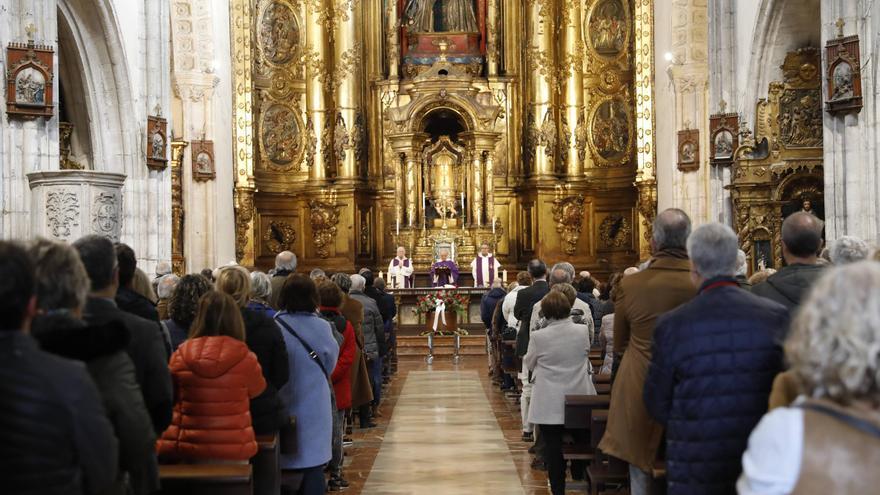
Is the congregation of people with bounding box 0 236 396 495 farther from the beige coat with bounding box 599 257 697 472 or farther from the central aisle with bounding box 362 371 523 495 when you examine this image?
the beige coat with bounding box 599 257 697 472

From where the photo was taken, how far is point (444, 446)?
37.3 feet

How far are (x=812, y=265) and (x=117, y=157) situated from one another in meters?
12.5

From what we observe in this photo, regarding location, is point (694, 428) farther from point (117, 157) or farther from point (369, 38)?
point (369, 38)

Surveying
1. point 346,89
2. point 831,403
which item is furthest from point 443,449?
point 346,89

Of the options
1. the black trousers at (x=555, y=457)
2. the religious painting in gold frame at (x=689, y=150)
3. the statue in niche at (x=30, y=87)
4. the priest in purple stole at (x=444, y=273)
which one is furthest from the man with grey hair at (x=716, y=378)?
the priest in purple stole at (x=444, y=273)

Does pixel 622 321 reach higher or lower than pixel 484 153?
lower

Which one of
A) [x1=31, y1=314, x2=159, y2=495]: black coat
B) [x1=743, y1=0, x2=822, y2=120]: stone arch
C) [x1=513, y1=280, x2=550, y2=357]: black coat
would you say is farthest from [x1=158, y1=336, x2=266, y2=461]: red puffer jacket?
[x1=743, y1=0, x2=822, y2=120]: stone arch

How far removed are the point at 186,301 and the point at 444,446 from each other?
18.3ft

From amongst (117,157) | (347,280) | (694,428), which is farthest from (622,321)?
(117,157)

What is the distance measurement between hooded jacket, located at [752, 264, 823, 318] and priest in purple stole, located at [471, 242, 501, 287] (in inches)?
712

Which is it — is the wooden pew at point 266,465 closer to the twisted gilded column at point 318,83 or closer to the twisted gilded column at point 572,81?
the twisted gilded column at point 318,83

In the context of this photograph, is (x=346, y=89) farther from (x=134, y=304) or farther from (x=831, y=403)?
(x=831, y=403)

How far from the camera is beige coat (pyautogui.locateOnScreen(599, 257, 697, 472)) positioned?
544cm

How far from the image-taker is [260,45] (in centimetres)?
2583
